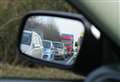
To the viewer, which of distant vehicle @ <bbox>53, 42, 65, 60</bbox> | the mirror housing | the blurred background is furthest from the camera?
the blurred background

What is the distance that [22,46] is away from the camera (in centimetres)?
170

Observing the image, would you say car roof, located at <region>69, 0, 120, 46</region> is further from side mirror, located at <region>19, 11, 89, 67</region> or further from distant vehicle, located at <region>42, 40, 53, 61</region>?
distant vehicle, located at <region>42, 40, 53, 61</region>

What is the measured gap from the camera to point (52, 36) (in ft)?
5.32

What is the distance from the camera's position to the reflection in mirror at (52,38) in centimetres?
156

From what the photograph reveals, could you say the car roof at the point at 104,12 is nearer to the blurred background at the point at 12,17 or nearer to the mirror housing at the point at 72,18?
the mirror housing at the point at 72,18

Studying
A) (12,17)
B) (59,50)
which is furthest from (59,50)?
(12,17)

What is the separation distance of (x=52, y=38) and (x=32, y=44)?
88 mm

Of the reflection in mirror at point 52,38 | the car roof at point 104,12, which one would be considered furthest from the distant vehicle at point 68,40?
the car roof at point 104,12

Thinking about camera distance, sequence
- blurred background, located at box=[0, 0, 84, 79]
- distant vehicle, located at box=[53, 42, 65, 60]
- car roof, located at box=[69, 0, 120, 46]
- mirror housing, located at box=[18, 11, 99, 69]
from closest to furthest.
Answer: car roof, located at box=[69, 0, 120, 46]
mirror housing, located at box=[18, 11, 99, 69]
distant vehicle, located at box=[53, 42, 65, 60]
blurred background, located at box=[0, 0, 84, 79]

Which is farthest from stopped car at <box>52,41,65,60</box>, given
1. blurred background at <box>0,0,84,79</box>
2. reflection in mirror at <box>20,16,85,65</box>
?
blurred background at <box>0,0,84,79</box>

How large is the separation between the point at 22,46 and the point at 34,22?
10 centimetres

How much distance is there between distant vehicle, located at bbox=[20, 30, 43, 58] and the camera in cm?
164

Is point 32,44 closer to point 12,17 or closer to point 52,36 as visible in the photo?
point 52,36

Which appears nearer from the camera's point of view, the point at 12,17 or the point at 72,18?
the point at 72,18
